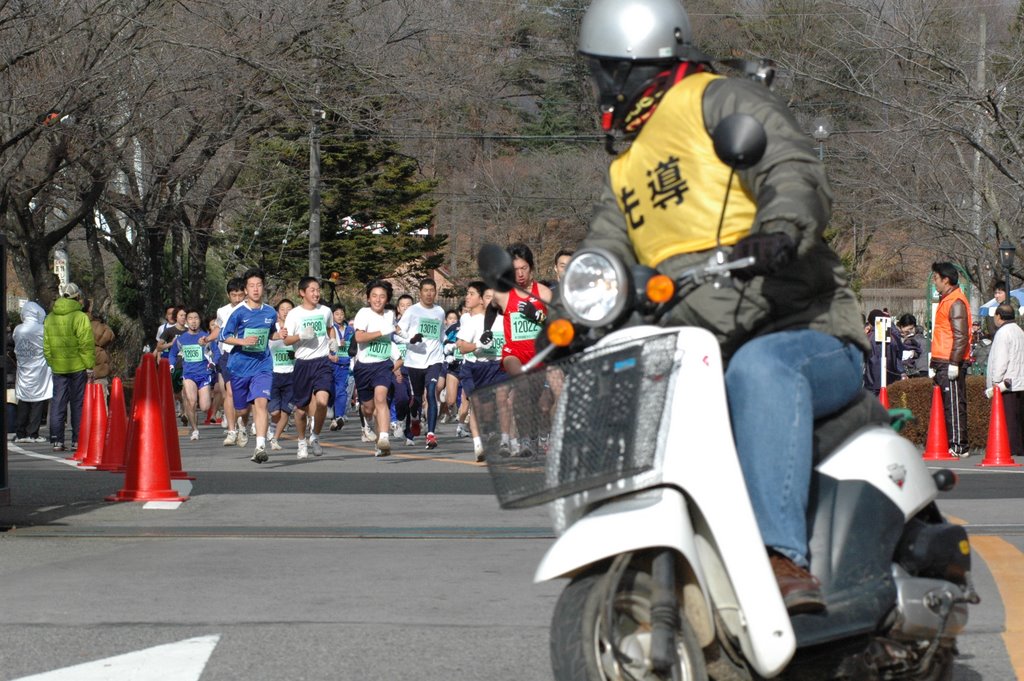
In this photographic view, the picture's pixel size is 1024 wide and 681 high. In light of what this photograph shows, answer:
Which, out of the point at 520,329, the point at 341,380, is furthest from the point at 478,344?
the point at 341,380

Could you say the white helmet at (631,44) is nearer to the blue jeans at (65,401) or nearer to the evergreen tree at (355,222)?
the blue jeans at (65,401)

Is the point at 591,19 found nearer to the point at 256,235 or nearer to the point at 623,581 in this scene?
the point at 623,581

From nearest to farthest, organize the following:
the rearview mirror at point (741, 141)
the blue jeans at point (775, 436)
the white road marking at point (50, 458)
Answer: the rearview mirror at point (741, 141) < the blue jeans at point (775, 436) < the white road marking at point (50, 458)

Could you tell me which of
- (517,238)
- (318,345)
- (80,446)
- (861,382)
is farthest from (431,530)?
(517,238)

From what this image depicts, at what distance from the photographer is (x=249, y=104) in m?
25.5

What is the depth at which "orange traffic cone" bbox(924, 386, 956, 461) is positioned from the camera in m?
15.9

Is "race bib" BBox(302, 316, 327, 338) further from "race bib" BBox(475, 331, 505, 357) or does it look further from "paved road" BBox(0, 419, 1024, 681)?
"paved road" BBox(0, 419, 1024, 681)

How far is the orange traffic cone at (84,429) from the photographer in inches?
641

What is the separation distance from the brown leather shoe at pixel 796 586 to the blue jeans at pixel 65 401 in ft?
50.5

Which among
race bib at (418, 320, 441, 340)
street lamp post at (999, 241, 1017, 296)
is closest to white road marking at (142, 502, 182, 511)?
race bib at (418, 320, 441, 340)

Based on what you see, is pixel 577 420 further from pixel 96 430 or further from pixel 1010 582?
pixel 96 430

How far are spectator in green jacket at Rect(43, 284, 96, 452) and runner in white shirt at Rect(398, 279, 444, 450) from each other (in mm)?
3691

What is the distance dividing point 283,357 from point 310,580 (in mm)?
9593

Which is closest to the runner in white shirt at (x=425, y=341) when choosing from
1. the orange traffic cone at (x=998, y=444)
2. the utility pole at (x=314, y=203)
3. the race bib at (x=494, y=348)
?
the race bib at (x=494, y=348)
